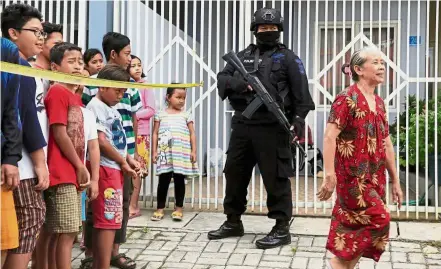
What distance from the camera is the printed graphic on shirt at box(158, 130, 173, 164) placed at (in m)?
6.38

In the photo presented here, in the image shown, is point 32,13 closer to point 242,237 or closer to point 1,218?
point 1,218

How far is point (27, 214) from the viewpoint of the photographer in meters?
3.21

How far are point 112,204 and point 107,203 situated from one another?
35mm

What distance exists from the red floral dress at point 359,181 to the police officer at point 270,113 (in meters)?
1.37

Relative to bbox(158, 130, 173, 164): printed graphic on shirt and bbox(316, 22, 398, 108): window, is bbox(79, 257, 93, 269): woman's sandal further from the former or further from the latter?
bbox(316, 22, 398, 108): window

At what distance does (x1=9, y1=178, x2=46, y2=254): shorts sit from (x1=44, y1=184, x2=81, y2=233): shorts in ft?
1.32

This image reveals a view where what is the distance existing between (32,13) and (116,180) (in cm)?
134

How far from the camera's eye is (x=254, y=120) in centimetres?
535

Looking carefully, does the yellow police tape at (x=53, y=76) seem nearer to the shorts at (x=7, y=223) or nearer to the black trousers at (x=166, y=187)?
the shorts at (x=7, y=223)

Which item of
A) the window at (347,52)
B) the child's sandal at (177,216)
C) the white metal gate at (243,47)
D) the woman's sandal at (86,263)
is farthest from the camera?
the window at (347,52)

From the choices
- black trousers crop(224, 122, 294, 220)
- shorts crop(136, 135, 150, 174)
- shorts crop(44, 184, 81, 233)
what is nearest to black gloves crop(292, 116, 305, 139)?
black trousers crop(224, 122, 294, 220)

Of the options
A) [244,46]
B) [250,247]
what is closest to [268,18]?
[244,46]

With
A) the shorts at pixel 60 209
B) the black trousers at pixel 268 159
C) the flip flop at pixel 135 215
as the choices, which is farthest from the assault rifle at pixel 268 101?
the flip flop at pixel 135 215

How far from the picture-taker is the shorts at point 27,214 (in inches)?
125
